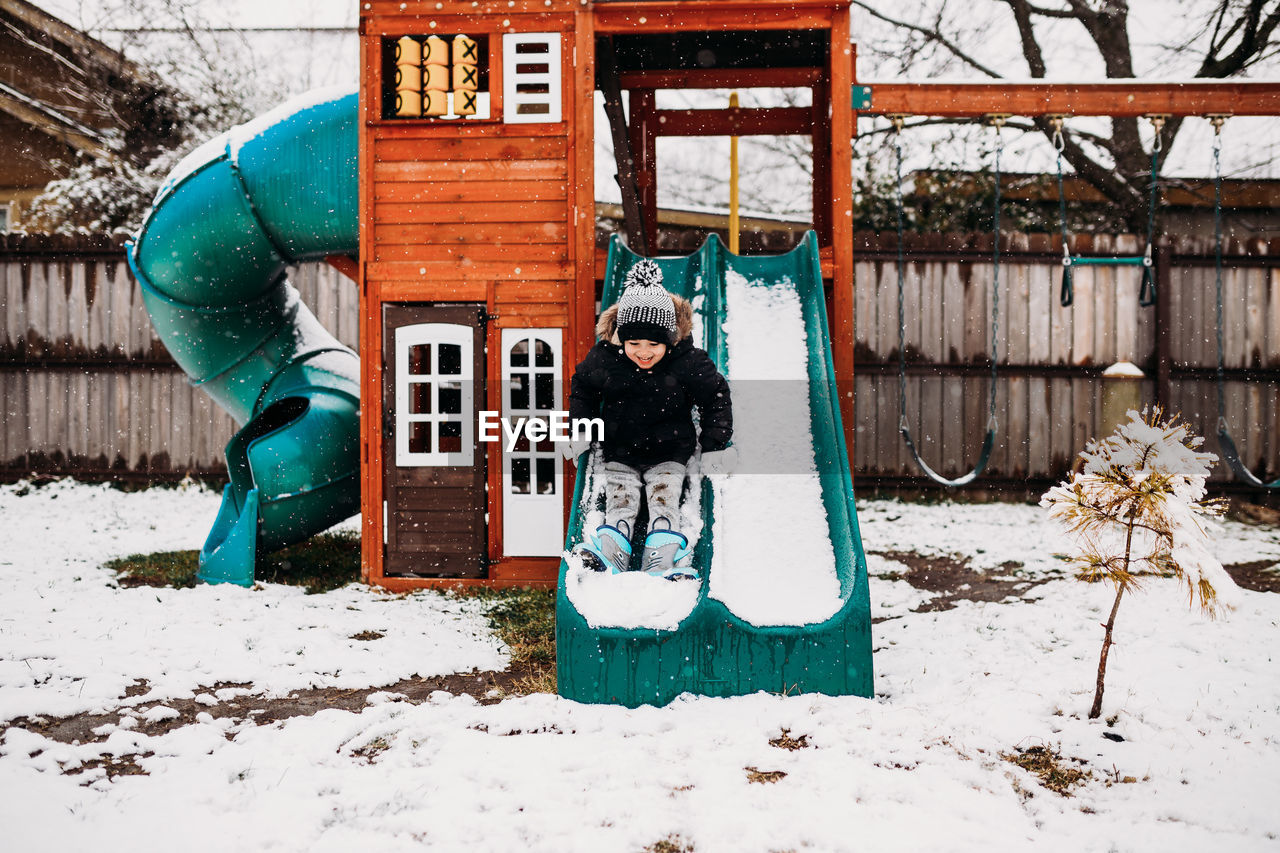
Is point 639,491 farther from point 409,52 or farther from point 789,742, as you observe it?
point 409,52

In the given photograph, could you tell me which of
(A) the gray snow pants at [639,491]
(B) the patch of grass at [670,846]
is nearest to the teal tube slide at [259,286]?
(A) the gray snow pants at [639,491]

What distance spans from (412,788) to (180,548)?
4.90m

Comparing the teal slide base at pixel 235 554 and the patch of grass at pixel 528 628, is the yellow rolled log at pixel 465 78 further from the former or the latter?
the patch of grass at pixel 528 628

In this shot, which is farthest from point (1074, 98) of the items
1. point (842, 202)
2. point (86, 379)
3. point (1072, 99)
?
point (86, 379)

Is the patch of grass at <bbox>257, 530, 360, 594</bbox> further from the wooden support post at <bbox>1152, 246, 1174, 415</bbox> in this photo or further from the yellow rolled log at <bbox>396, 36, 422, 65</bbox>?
the wooden support post at <bbox>1152, 246, 1174, 415</bbox>

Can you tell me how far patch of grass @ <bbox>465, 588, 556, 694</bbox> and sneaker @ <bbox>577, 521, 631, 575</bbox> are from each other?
1.80 ft

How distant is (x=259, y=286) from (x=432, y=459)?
6.59 ft

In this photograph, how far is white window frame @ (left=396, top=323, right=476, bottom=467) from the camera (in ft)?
19.2

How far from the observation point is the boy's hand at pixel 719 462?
467 centimetres

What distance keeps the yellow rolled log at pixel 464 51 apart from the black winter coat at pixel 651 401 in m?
2.63

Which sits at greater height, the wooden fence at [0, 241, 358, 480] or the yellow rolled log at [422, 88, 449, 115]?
the yellow rolled log at [422, 88, 449, 115]

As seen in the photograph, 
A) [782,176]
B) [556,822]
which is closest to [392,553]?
[556,822]

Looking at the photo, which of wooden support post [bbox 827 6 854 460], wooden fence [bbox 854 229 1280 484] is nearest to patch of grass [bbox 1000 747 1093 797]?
wooden support post [bbox 827 6 854 460]

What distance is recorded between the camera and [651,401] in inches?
173
